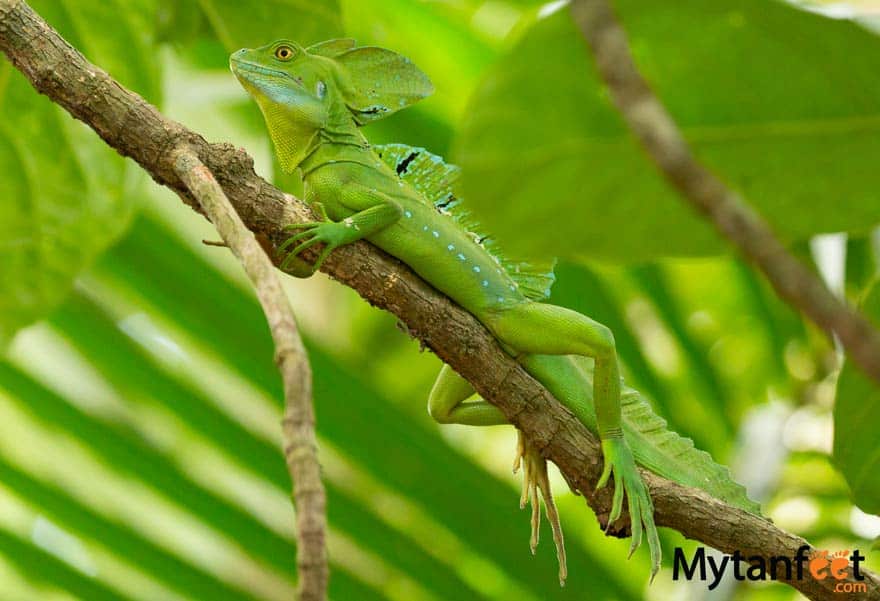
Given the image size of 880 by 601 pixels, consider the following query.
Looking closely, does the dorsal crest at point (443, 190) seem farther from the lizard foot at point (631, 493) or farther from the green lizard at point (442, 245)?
the lizard foot at point (631, 493)

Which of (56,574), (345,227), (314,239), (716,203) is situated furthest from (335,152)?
(716,203)

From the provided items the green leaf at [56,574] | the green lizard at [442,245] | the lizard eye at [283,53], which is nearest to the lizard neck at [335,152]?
the green lizard at [442,245]

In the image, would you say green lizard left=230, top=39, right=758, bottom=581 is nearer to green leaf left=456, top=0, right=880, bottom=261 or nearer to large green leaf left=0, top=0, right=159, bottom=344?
large green leaf left=0, top=0, right=159, bottom=344

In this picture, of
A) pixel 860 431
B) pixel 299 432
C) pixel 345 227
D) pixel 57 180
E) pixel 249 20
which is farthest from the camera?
pixel 249 20

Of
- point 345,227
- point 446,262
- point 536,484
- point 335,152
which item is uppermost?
point 335,152

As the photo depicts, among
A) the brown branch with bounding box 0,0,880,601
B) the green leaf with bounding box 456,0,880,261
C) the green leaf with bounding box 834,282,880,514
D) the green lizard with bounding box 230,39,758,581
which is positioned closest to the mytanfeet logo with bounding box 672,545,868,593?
the brown branch with bounding box 0,0,880,601

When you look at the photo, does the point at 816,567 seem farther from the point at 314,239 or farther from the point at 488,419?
the point at 314,239
